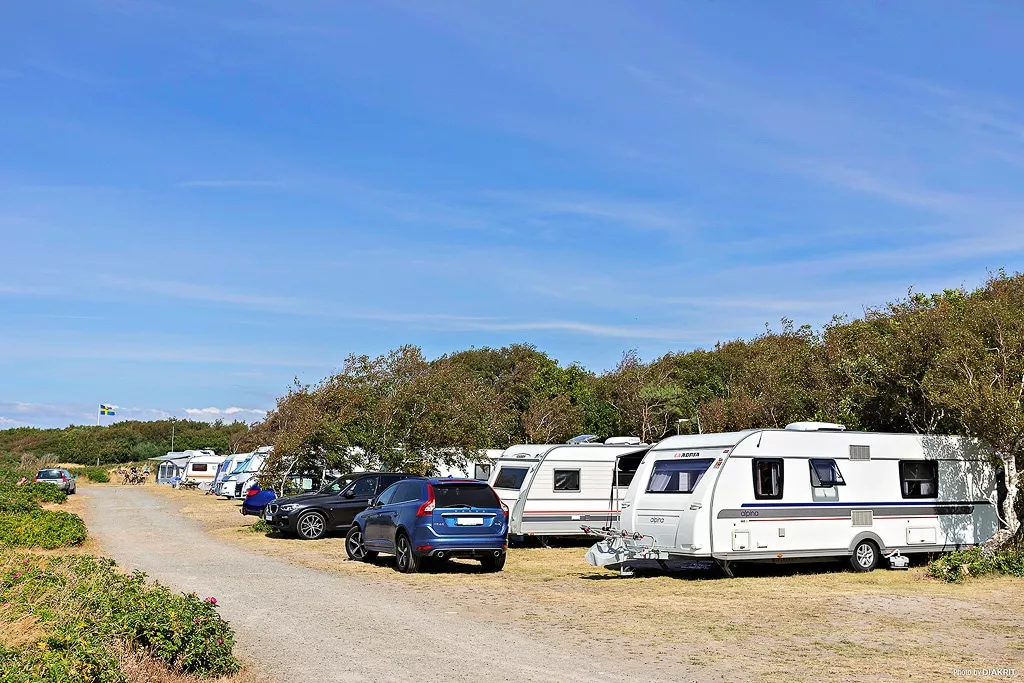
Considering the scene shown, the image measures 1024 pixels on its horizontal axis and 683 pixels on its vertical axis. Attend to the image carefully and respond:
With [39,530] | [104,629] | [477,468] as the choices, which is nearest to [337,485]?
[477,468]

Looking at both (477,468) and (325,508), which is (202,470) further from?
(325,508)

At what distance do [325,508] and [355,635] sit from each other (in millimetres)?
13374

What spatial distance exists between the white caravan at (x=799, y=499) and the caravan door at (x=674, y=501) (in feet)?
0.07

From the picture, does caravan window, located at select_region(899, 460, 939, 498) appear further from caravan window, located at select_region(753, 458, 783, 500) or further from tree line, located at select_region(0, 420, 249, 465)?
tree line, located at select_region(0, 420, 249, 465)

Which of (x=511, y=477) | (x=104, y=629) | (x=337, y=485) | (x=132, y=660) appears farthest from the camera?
(x=337, y=485)

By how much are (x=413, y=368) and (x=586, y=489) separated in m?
24.4

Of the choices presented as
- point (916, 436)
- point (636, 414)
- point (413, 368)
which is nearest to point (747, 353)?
point (636, 414)

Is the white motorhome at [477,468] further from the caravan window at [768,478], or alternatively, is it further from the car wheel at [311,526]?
the caravan window at [768,478]

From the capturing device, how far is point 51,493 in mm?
38531

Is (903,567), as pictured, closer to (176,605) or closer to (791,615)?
(791,615)

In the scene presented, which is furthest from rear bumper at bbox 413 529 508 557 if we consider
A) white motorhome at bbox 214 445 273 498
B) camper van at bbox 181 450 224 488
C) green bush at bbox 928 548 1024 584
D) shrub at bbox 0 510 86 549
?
camper van at bbox 181 450 224 488

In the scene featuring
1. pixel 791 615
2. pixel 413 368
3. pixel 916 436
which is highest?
pixel 413 368

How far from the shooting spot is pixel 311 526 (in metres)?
22.9

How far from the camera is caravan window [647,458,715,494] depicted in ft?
51.8
